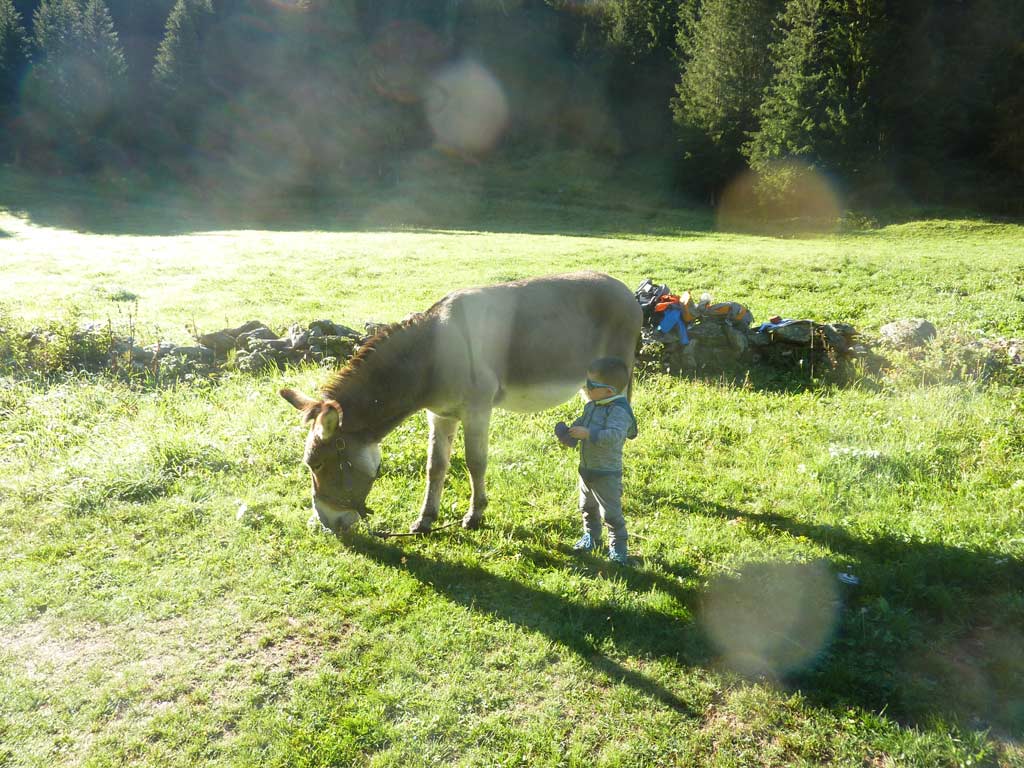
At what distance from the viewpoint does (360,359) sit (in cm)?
564

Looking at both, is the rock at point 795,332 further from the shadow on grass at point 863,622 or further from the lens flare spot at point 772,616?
the lens flare spot at point 772,616

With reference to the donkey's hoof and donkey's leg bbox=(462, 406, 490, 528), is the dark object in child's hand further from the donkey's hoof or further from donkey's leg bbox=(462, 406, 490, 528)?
the donkey's hoof

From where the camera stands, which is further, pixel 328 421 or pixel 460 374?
pixel 460 374

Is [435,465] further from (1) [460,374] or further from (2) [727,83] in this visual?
(2) [727,83]

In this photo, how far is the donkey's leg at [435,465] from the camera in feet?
20.1

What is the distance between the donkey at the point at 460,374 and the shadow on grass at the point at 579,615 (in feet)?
2.32

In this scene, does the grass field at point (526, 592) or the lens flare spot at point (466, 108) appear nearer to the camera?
the grass field at point (526, 592)

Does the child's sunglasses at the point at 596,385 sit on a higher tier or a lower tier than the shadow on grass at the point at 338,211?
lower

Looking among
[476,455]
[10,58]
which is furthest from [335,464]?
[10,58]

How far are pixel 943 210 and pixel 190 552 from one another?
40.4 meters

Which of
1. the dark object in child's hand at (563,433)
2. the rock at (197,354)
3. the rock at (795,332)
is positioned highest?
the rock at (795,332)

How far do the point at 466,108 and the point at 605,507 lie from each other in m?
Answer: 67.7

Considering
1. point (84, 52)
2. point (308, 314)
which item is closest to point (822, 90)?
point (308, 314)

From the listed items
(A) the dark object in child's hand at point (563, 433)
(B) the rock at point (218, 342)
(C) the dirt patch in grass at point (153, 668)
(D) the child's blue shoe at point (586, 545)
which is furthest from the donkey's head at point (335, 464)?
(B) the rock at point (218, 342)
